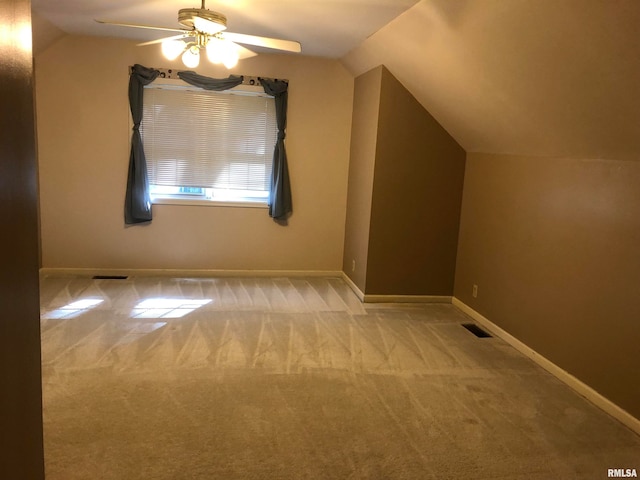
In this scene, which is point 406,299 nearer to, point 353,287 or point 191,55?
point 353,287

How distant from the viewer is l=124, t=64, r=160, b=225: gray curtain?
202 inches

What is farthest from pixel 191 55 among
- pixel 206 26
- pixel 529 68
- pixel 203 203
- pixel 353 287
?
pixel 353 287

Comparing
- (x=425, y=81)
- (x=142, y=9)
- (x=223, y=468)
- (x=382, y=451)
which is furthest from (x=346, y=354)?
(x=142, y=9)

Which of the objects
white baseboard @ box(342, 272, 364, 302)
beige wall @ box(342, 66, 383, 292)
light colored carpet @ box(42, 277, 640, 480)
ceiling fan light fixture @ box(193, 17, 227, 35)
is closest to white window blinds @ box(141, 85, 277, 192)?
beige wall @ box(342, 66, 383, 292)

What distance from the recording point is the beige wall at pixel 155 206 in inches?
202

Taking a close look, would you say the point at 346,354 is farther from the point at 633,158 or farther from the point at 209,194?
the point at 209,194

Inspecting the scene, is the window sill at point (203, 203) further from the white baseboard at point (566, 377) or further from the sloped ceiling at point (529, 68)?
the white baseboard at point (566, 377)

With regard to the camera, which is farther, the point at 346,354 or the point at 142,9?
the point at 142,9

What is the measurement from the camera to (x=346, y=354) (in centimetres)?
365

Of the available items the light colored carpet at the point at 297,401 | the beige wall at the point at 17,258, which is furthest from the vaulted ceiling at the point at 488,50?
the beige wall at the point at 17,258

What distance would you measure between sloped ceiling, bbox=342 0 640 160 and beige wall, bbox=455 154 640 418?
7.3 inches

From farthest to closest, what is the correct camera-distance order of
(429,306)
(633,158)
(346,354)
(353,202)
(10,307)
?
(353,202), (429,306), (346,354), (633,158), (10,307)

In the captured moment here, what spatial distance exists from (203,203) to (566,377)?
3924 millimetres

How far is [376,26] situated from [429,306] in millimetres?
2655
